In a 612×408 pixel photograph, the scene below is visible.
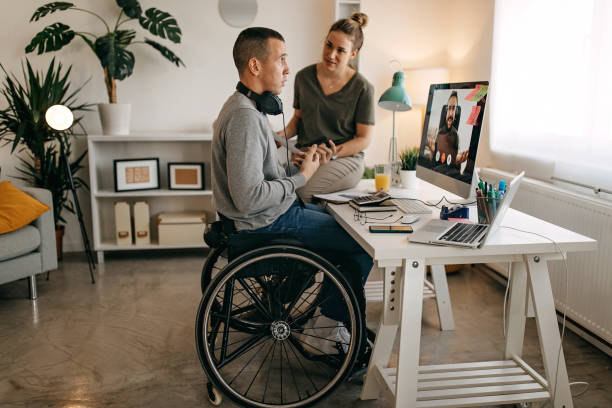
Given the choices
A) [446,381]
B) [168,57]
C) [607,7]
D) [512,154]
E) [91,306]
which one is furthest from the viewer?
[168,57]

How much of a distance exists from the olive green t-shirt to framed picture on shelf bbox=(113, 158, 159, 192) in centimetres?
166

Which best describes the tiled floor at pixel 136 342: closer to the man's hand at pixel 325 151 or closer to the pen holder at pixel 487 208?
the pen holder at pixel 487 208

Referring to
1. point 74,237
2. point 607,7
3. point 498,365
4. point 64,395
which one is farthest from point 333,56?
point 74,237

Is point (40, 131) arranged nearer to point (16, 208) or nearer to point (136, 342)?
point (16, 208)

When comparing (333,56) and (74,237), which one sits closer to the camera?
(333,56)

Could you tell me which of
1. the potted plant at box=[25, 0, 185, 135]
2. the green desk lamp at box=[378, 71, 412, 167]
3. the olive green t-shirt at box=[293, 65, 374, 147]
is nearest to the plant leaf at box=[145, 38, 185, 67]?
the potted plant at box=[25, 0, 185, 135]

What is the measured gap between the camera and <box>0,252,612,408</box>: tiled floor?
2.16 metres

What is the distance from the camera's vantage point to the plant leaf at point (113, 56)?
364 centimetres

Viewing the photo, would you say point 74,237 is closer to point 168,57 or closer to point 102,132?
point 102,132

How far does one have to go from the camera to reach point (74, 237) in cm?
428

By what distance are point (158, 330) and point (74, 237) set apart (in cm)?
189

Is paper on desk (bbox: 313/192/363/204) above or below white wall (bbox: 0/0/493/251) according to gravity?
below

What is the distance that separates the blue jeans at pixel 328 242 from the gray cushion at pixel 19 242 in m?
1.73

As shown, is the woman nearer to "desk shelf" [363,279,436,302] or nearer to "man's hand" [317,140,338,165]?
"man's hand" [317,140,338,165]
